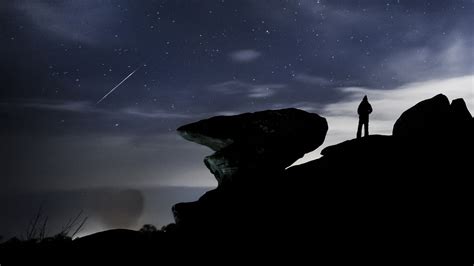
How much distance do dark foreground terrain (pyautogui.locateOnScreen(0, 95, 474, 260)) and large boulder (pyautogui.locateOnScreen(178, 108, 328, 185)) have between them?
7.69 ft

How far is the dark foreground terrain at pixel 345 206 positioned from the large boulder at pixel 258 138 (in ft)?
7.69

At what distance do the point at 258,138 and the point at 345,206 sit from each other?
8.09 m

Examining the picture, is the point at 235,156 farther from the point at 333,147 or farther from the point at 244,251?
the point at 244,251

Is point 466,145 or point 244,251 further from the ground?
point 466,145

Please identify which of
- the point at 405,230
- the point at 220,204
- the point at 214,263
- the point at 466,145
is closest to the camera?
the point at 405,230

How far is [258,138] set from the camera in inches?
864

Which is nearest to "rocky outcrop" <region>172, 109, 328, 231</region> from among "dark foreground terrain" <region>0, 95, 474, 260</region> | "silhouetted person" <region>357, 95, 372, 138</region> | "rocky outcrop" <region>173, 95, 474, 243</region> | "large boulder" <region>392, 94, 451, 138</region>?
"rocky outcrop" <region>173, 95, 474, 243</region>

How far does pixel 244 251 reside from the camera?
14.5 m

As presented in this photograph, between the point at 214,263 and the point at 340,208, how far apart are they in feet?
16.6

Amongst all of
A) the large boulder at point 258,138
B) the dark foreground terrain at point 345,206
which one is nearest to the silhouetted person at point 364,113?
the dark foreground terrain at point 345,206

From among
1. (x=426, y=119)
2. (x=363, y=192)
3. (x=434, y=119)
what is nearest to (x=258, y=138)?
(x=363, y=192)

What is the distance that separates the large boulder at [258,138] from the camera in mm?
21891

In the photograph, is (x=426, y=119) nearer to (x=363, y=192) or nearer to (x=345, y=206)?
(x=363, y=192)

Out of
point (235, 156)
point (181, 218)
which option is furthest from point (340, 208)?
point (235, 156)
